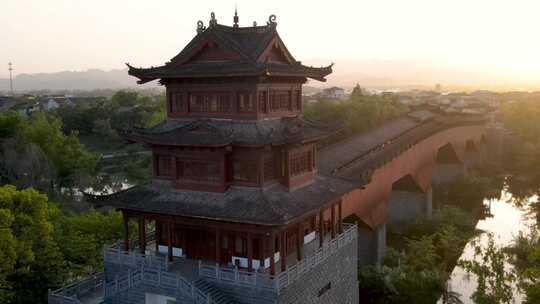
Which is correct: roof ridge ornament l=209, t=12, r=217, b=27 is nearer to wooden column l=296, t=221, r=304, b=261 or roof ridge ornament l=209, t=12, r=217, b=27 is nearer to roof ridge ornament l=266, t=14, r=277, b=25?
roof ridge ornament l=266, t=14, r=277, b=25

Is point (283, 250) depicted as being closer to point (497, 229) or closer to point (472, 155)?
point (497, 229)

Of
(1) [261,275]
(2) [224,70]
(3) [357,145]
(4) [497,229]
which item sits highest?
(2) [224,70]

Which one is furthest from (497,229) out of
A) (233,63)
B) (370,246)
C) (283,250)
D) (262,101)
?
(233,63)

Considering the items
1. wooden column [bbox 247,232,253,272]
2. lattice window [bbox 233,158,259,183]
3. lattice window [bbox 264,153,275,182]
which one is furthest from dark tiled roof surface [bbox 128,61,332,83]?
wooden column [bbox 247,232,253,272]

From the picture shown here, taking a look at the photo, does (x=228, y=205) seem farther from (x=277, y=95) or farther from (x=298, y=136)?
(x=277, y=95)

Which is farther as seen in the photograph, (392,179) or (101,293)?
(392,179)

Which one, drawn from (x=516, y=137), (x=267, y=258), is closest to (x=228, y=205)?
(x=267, y=258)
